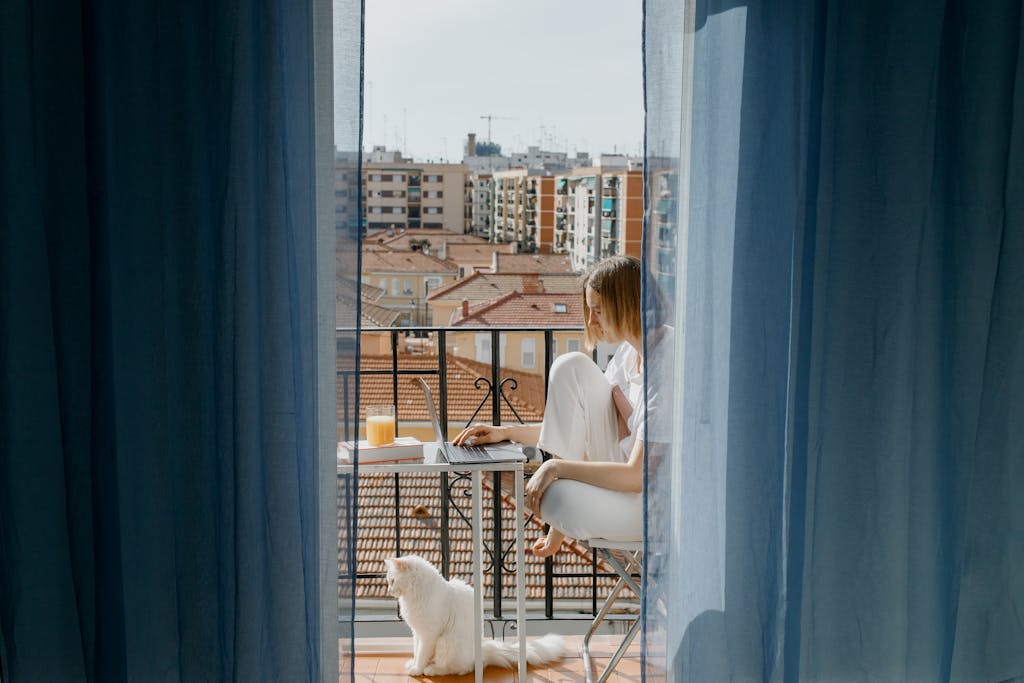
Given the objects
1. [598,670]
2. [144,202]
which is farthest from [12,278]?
[598,670]

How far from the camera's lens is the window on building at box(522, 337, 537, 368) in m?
2.97

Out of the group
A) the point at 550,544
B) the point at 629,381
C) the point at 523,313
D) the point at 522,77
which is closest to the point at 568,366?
the point at 629,381

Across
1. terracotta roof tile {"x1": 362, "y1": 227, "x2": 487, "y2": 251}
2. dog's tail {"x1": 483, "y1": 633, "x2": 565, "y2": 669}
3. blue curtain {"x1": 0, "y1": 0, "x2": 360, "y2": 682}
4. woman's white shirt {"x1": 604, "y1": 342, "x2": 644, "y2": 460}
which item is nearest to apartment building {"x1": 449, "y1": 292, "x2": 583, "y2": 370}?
terracotta roof tile {"x1": 362, "y1": 227, "x2": 487, "y2": 251}

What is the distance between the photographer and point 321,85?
5.82 feet

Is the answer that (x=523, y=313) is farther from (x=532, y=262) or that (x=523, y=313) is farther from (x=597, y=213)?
(x=597, y=213)

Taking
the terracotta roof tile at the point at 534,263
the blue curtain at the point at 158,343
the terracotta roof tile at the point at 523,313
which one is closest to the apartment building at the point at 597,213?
the terracotta roof tile at the point at 534,263

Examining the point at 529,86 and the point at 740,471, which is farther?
the point at 529,86

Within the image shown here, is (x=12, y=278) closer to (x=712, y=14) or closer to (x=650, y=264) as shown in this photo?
(x=650, y=264)

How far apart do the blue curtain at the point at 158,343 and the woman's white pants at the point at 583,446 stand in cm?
64

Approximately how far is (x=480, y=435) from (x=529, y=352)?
2.11ft

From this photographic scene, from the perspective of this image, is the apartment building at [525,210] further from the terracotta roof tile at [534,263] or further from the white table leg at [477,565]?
the white table leg at [477,565]

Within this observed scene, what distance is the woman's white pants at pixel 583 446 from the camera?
2.14 metres

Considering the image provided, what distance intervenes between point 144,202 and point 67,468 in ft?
1.98

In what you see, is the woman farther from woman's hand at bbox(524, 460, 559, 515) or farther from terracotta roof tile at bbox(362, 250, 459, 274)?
terracotta roof tile at bbox(362, 250, 459, 274)
